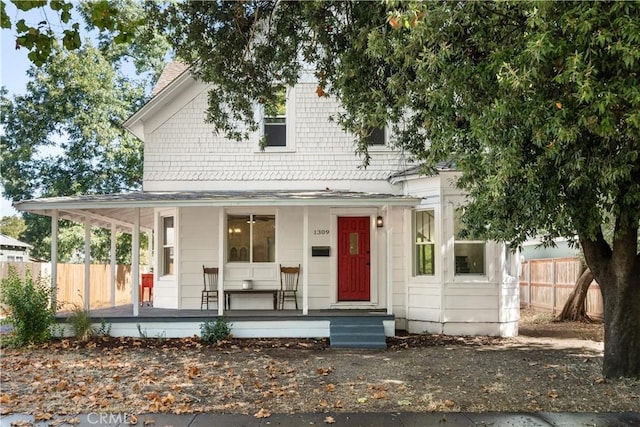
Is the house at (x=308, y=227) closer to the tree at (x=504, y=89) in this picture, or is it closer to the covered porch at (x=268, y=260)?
the covered porch at (x=268, y=260)

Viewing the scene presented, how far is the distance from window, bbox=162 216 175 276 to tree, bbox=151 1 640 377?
5.27 meters

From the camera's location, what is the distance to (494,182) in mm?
6336

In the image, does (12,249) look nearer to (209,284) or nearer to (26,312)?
(209,284)

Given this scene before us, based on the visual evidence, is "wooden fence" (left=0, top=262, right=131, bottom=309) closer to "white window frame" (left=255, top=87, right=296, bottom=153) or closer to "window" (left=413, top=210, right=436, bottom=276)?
"white window frame" (left=255, top=87, right=296, bottom=153)

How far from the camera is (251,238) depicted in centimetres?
1470

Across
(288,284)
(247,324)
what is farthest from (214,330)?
(288,284)

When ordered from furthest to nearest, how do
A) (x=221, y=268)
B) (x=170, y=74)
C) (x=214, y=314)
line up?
(x=170, y=74) < (x=214, y=314) < (x=221, y=268)

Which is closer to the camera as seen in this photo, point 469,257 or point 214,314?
point 214,314

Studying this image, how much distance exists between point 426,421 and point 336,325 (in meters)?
6.12

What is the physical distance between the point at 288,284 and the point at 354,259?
5.78 ft

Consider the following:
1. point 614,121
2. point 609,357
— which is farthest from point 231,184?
point 614,121

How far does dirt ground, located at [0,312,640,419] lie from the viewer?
7.24 meters

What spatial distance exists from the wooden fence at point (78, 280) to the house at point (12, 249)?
9045 mm

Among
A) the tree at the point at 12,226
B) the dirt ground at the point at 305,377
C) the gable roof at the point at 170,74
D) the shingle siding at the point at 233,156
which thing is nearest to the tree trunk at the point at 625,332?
the dirt ground at the point at 305,377
